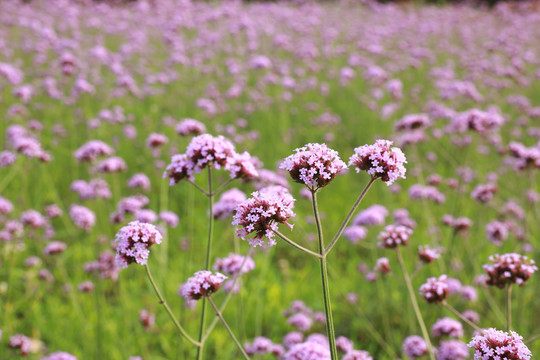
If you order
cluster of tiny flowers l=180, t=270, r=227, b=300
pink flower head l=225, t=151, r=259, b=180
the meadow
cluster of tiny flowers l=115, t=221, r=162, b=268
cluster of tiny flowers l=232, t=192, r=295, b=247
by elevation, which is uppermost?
cluster of tiny flowers l=232, t=192, r=295, b=247

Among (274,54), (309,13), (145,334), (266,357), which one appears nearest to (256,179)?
(266,357)

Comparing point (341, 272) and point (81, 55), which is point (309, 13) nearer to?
point (81, 55)

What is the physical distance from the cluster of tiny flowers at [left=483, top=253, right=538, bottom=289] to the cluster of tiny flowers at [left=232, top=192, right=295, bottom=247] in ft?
3.63

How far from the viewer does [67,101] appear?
287 inches

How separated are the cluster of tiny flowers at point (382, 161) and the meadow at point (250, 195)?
0.65 metres

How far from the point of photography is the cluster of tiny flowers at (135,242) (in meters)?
1.73

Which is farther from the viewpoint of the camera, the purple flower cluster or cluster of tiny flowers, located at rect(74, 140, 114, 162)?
cluster of tiny flowers, located at rect(74, 140, 114, 162)

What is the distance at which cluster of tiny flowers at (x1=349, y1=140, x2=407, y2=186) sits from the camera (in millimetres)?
1558

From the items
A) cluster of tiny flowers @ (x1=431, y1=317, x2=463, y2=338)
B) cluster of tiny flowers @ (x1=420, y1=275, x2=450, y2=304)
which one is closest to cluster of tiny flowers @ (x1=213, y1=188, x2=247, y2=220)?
cluster of tiny flowers @ (x1=420, y1=275, x2=450, y2=304)

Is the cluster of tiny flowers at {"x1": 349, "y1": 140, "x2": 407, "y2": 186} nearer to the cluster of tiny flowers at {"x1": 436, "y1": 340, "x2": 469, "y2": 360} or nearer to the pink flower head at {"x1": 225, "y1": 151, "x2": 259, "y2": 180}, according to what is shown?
the pink flower head at {"x1": 225, "y1": 151, "x2": 259, "y2": 180}

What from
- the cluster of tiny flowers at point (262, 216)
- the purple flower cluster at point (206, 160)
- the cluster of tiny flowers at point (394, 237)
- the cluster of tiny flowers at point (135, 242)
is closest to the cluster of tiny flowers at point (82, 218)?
the purple flower cluster at point (206, 160)

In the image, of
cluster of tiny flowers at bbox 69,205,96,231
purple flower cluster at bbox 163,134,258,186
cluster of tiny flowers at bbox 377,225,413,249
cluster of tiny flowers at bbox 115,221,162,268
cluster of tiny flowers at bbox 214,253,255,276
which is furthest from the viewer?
cluster of tiny flowers at bbox 69,205,96,231

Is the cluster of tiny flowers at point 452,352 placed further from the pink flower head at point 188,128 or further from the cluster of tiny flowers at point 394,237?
the pink flower head at point 188,128

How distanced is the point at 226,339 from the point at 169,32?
295 inches
